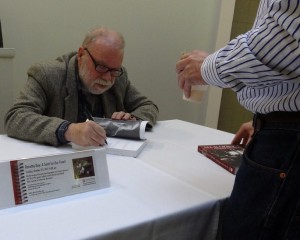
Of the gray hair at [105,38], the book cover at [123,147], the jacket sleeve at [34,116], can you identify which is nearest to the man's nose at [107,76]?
the gray hair at [105,38]

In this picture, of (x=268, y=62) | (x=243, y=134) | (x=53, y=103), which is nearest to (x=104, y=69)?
(x=53, y=103)

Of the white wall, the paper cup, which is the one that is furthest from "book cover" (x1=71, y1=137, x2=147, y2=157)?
the white wall

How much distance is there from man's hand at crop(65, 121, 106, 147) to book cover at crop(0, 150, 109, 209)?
0.25 meters

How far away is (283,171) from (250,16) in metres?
2.91

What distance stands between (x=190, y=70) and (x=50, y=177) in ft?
1.26

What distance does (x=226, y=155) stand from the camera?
110cm

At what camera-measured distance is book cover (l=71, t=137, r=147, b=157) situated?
3.51 feet

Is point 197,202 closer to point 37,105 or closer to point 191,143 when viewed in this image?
point 191,143

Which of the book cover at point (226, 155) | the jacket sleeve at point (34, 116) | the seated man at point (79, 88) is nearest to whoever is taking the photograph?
the book cover at point (226, 155)

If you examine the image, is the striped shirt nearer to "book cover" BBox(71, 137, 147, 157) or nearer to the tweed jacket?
"book cover" BBox(71, 137, 147, 157)

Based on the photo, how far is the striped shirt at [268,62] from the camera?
21.3 inches

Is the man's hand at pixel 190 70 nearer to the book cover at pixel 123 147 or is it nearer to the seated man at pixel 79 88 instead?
the book cover at pixel 123 147

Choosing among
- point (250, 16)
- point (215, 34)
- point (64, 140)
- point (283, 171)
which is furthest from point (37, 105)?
point (250, 16)

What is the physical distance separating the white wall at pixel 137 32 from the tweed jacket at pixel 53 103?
826 millimetres
